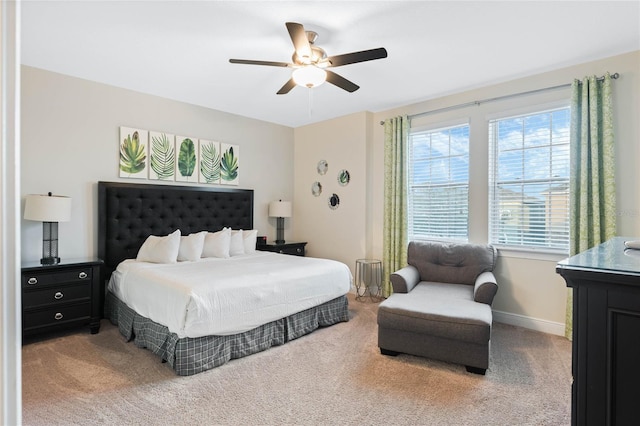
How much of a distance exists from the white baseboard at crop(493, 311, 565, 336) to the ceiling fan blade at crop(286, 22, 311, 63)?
128 inches

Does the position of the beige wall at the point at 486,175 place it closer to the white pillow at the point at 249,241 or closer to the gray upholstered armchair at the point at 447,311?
the gray upholstered armchair at the point at 447,311

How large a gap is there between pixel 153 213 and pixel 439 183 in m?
3.48

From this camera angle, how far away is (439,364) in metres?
2.67

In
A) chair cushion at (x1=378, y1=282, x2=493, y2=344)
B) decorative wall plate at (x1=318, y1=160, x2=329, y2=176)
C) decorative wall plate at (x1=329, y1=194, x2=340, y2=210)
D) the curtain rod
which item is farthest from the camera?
decorative wall plate at (x1=318, y1=160, x2=329, y2=176)

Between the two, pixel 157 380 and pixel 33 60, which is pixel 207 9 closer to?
pixel 33 60

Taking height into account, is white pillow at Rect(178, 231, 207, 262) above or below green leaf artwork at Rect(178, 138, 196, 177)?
below

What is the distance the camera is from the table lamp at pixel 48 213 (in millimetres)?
3035

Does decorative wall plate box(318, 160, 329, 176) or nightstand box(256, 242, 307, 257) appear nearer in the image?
nightstand box(256, 242, 307, 257)

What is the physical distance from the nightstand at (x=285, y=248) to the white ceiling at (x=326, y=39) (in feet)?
6.93

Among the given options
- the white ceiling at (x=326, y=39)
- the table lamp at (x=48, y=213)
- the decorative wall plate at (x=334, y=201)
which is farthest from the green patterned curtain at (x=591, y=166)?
the table lamp at (x=48, y=213)

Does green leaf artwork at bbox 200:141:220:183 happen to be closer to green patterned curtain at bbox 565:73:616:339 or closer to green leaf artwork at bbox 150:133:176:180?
green leaf artwork at bbox 150:133:176:180

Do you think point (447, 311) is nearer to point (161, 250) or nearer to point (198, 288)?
point (198, 288)

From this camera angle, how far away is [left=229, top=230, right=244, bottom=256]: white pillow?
4.18m

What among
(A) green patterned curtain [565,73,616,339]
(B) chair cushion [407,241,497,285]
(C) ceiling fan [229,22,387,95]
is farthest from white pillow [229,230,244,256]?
(A) green patterned curtain [565,73,616,339]
